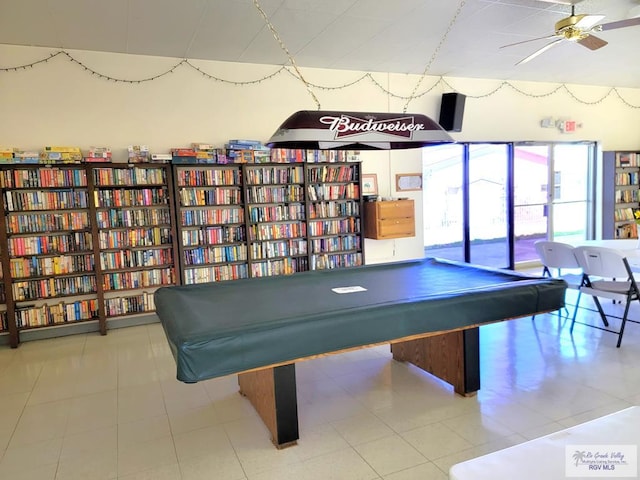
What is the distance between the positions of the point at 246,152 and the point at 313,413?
3580mm

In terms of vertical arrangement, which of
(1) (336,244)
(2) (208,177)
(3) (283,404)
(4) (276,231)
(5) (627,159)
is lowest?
(3) (283,404)

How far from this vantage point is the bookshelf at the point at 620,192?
8.60 m

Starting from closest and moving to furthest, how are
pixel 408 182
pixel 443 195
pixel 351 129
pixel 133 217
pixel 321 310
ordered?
pixel 321 310 < pixel 351 129 < pixel 133 217 < pixel 408 182 < pixel 443 195

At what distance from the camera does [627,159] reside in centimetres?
868

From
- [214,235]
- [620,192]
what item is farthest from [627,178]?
[214,235]

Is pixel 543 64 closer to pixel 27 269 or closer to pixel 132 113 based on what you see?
pixel 132 113

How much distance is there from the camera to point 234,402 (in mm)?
3486

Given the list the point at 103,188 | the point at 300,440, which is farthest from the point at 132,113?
the point at 300,440

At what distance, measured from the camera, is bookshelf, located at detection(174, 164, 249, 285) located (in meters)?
5.72

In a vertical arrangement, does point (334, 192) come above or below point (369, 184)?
below

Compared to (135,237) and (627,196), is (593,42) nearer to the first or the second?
(135,237)

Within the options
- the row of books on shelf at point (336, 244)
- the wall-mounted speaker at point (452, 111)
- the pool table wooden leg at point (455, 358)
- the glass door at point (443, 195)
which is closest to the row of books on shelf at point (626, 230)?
the glass door at point (443, 195)

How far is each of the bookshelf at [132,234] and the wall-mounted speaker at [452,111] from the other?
13.9 feet

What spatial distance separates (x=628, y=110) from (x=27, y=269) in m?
10.4
